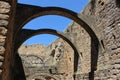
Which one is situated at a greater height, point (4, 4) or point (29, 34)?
point (29, 34)

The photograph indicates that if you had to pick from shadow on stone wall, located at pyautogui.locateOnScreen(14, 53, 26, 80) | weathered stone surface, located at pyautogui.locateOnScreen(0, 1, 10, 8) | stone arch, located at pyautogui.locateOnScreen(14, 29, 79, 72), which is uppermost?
stone arch, located at pyautogui.locateOnScreen(14, 29, 79, 72)

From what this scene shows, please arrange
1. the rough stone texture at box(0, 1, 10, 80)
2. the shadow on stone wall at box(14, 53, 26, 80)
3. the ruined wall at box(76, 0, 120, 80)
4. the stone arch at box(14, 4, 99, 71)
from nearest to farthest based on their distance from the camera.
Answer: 1. the rough stone texture at box(0, 1, 10, 80)
2. the ruined wall at box(76, 0, 120, 80)
3. the stone arch at box(14, 4, 99, 71)
4. the shadow on stone wall at box(14, 53, 26, 80)

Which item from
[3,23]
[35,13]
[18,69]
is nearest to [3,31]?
[3,23]

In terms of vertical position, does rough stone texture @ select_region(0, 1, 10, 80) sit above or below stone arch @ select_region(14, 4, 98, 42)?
below

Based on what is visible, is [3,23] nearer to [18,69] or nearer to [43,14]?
[43,14]

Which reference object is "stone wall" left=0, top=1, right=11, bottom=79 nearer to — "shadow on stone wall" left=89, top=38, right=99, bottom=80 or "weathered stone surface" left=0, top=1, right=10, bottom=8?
"weathered stone surface" left=0, top=1, right=10, bottom=8

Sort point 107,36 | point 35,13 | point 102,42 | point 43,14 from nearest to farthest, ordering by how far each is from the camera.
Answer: point 107,36 → point 102,42 → point 35,13 → point 43,14

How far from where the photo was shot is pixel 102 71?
7.73 metres

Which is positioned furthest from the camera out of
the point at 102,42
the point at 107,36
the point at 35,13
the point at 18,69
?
the point at 18,69

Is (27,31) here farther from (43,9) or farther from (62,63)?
(62,63)

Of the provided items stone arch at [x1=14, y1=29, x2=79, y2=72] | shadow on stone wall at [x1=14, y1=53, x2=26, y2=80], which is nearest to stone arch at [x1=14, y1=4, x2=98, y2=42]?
stone arch at [x1=14, y1=29, x2=79, y2=72]

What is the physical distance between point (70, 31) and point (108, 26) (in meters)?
4.88

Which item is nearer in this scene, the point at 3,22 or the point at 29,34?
the point at 3,22

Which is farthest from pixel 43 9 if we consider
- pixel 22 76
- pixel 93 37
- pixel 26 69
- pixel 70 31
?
pixel 26 69
